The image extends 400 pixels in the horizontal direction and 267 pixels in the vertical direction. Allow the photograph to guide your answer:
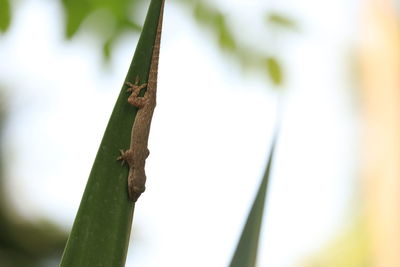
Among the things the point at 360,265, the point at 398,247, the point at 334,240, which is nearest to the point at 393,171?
the point at 398,247

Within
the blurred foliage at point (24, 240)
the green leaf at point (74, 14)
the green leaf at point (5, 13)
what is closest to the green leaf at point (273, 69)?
the green leaf at point (74, 14)

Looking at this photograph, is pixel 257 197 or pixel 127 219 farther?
pixel 257 197

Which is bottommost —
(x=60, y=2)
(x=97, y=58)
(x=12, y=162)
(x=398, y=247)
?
(x=12, y=162)

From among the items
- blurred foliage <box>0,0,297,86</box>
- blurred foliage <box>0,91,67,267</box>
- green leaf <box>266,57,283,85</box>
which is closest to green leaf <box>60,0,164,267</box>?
blurred foliage <box>0,0,297,86</box>

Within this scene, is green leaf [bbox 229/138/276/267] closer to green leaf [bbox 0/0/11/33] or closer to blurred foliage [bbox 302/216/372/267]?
green leaf [bbox 0/0/11/33]

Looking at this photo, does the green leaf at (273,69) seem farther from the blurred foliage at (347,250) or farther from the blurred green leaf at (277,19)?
the blurred foliage at (347,250)

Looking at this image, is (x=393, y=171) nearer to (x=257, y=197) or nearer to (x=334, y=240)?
(x=257, y=197)

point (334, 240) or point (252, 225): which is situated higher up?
point (252, 225)
